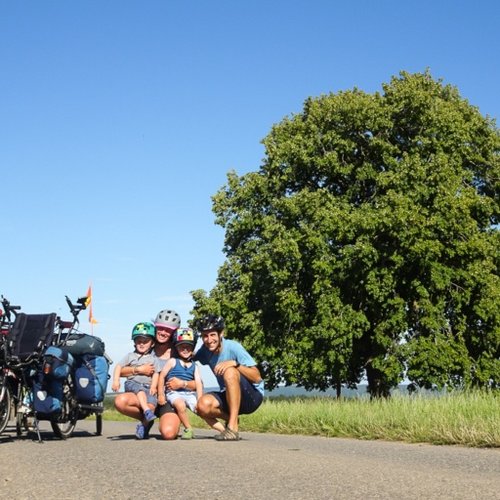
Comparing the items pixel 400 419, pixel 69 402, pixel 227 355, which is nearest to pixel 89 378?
pixel 69 402

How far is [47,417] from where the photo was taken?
10.5 meters

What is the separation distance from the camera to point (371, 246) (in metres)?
28.3

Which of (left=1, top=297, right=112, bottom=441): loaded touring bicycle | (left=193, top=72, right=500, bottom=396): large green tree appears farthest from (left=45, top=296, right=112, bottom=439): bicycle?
(left=193, top=72, right=500, bottom=396): large green tree

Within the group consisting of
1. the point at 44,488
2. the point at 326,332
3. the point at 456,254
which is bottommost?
the point at 44,488

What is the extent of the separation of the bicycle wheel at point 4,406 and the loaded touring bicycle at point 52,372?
3 centimetres

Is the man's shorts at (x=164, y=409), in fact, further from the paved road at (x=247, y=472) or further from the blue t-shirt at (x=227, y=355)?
the paved road at (x=247, y=472)

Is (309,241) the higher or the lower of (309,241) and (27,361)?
the higher

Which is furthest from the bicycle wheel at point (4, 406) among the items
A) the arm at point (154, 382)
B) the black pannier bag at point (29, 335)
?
the arm at point (154, 382)

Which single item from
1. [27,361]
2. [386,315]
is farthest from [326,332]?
[27,361]

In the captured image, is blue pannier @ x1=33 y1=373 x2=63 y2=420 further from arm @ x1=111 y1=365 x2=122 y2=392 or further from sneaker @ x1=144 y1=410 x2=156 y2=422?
sneaker @ x1=144 y1=410 x2=156 y2=422

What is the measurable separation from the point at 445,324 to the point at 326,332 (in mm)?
4352

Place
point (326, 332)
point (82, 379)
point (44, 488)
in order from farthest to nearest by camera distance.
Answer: point (326, 332) → point (82, 379) → point (44, 488)

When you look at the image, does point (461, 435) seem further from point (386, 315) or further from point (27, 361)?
point (386, 315)

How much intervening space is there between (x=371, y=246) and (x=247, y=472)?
22712 millimetres
